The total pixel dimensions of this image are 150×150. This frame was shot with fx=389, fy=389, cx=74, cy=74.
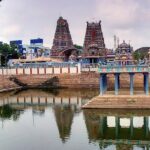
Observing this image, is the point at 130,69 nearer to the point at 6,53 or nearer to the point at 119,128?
the point at 119,128

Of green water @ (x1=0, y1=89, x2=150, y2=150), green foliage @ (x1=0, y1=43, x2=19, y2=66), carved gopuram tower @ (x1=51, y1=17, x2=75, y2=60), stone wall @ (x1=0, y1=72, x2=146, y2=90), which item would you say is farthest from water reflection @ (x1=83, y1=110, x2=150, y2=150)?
green foliage @ (x1=0, y1=43, x2=19, y2=66)

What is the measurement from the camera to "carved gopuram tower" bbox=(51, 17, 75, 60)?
81.2 m

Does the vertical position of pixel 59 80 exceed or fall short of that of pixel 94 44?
it falls short

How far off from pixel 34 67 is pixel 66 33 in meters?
21.8

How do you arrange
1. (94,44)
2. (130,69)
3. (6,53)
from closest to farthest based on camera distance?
(130,69) < (94,44) < (6,53)

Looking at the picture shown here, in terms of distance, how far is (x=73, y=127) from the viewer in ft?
87.8

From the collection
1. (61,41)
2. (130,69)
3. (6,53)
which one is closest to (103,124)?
(130,69)

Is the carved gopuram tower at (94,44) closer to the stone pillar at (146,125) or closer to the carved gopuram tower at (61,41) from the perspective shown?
the carved gopuram tower at (61,41)

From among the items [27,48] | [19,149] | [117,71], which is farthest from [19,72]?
[27,48]

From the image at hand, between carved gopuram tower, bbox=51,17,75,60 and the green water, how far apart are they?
42.0 meters

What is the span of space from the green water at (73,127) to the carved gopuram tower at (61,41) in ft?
138

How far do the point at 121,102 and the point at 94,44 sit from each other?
47.0m

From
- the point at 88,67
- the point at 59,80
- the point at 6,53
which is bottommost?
the point at 59,80

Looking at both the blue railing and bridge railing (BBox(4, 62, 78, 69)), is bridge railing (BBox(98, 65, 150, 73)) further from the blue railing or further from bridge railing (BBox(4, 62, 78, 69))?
the blue railing
